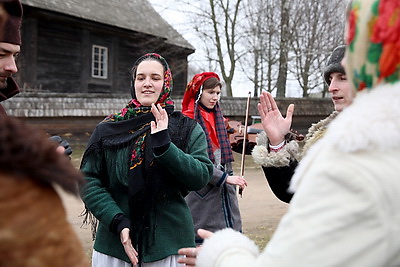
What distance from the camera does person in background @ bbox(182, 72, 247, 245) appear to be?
3.77 meters

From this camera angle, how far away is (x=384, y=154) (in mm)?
1026

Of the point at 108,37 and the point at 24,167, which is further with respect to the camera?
the point at 108,37

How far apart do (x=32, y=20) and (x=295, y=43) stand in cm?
1310

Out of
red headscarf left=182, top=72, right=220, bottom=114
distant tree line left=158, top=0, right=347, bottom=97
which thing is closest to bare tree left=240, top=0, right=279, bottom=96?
distant tree line left=158, top=0, right=347, bottom=97

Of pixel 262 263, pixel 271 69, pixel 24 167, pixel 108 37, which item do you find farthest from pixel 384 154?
pixel 271 69

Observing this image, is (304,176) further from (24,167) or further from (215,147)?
(215,147)

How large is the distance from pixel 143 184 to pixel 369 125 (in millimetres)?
1708

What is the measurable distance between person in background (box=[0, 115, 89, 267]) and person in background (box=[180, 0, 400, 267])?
0.49 metres

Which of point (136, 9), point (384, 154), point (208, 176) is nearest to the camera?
point (384, 154)

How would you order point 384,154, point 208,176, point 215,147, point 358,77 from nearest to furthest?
point 384,154
point 358,77
point 208,176
point 215,147

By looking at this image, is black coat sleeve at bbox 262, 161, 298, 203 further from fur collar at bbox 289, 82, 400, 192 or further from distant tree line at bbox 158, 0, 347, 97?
distant tree line at bbox 158, 0, 347, 97

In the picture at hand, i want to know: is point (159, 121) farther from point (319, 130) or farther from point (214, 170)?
point (214, 170)

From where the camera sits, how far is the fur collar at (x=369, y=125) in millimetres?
1027

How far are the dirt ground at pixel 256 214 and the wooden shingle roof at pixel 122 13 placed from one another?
1036 centimetres
